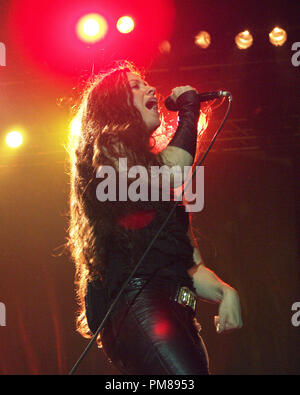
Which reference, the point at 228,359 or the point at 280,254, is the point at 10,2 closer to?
the point at 280,254

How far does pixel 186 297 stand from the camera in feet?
4.85

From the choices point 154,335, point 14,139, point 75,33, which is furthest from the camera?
point 14,139

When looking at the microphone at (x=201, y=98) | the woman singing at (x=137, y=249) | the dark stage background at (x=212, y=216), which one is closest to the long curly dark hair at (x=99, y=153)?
the woman singing at (x=137, y=249)

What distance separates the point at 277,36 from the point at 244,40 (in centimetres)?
27

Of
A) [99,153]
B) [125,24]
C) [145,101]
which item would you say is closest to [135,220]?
[99,153]

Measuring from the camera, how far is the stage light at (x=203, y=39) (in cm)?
390

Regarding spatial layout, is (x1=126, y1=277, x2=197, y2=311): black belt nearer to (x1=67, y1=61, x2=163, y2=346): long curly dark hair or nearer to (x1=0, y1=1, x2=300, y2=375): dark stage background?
(x1=67, y1=61, x2=163, y2=346): long curly dark hair

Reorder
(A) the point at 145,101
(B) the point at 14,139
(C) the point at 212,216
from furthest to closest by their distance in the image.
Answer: (C) the point at 212,216, (B) the point at 14,139, (A) the point at 145,101

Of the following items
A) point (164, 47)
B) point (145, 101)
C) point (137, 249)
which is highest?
point (164, 47)

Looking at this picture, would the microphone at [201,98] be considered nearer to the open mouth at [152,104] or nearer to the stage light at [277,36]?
the open mouth at [152,104]

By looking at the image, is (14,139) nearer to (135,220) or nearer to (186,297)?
(135,220)

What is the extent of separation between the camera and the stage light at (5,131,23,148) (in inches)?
198

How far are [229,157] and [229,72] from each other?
51.6 inches

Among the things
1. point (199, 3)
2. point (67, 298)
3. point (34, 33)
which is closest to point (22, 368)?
point (67, 298)
